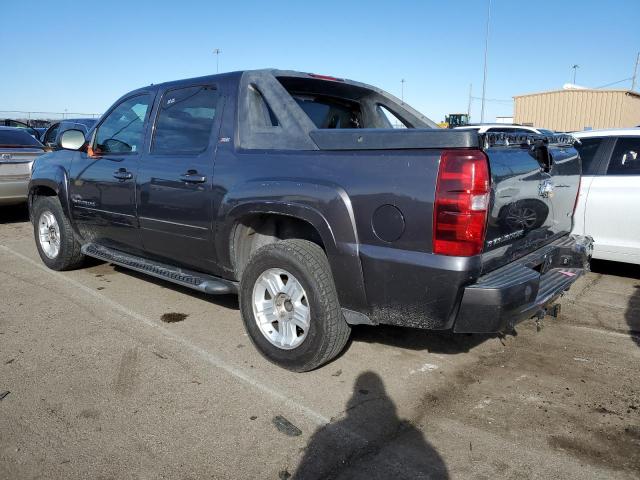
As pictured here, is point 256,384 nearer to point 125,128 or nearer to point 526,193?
point 526,193

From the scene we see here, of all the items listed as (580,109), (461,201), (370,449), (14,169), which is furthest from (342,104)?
(580,109)

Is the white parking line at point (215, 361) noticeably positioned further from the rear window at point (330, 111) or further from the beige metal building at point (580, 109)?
the beige metal building at point (580, 109)

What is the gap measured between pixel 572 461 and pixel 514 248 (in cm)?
116

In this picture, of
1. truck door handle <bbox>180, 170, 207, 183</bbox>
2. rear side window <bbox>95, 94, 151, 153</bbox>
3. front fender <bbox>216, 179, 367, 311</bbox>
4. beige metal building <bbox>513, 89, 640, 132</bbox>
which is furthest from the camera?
beige metal building <bbox>513, 89, 640, 132</bbox>

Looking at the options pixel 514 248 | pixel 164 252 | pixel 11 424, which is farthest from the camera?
pixel 164 252

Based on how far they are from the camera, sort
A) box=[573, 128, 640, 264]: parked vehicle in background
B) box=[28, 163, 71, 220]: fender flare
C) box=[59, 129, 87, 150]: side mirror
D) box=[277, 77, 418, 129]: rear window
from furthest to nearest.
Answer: box=[573, 128, 640, 264]: parked vehicle in background < box=[28, 163, 71, 220]: fender flare < box=[59, 129, 87, 150]: side mirror < box=[277, 77, 418, 129]: rear window

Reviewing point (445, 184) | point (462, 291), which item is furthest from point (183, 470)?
point (445, 184)

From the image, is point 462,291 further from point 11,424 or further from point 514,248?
point 11,424

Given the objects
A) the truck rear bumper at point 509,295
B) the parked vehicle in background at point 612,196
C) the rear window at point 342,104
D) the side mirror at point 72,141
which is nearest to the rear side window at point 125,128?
the side mirror at point 72,141

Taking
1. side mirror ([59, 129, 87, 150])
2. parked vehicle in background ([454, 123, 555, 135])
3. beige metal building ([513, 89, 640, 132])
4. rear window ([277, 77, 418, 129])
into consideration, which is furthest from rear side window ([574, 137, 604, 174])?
beige metal building ([513, 89, 640, 132])

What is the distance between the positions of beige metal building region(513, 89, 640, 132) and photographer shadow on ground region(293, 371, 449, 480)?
24.8m

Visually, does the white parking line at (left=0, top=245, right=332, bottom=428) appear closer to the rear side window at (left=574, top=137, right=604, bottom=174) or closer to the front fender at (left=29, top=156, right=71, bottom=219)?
the front fender at (left=29, top=156, right=71, bottom=219)

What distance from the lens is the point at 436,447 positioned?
2562 mm

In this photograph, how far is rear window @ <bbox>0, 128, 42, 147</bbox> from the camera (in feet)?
29.2
